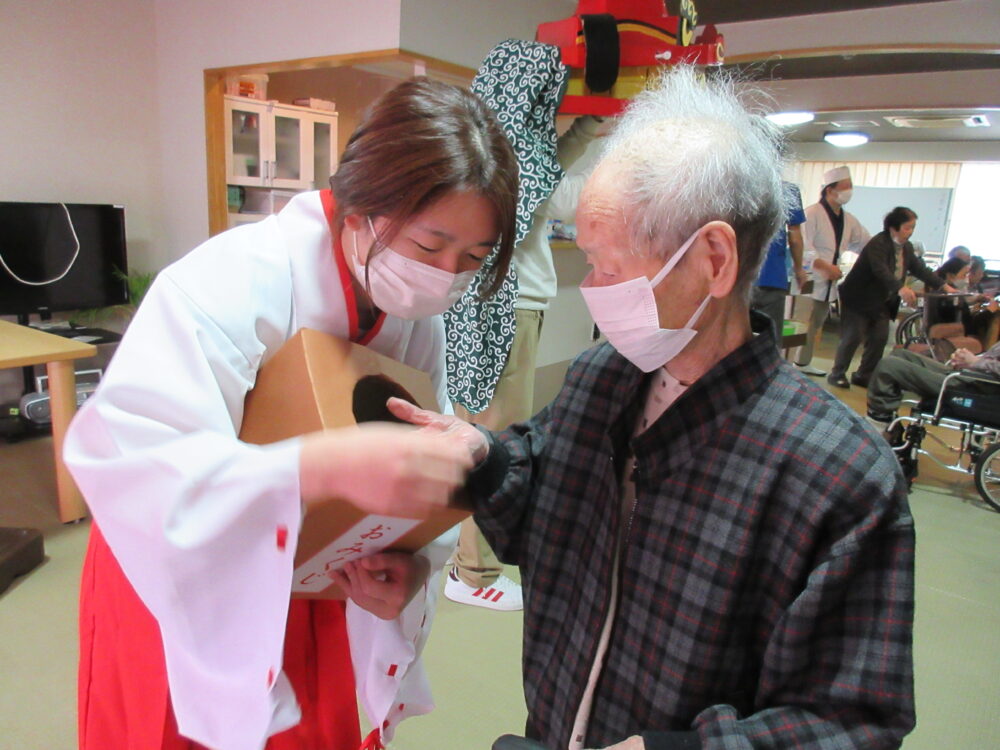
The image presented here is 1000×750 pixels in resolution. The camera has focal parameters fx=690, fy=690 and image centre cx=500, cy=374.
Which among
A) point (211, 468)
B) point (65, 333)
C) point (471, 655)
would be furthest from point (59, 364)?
point (211, 468)

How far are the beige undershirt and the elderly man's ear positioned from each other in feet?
0.50

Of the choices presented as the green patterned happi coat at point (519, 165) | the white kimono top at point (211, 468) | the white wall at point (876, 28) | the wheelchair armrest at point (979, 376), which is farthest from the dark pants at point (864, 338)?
the white kimono top at point (211, 468)

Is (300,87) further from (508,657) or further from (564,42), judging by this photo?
A: (508,657)

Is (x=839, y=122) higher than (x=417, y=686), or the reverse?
(x=839, y=122)

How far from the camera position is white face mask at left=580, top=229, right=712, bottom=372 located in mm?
831

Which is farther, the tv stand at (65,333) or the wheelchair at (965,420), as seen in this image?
the tv stand at (65,333)

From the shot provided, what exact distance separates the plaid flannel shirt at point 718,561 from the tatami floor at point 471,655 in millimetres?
1092

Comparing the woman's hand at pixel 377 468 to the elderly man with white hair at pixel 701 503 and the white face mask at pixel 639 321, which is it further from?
the white face mask at pixel 639 321

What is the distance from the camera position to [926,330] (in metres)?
5.05

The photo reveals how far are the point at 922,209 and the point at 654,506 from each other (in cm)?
1173

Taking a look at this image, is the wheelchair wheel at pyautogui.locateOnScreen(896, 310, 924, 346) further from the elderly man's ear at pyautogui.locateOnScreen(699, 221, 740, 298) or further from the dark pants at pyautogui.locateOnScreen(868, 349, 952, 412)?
the elderly man's ear at pyautogui.locateOnScreen(699, 221, 740, 298)

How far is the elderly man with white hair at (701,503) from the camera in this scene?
0.69m

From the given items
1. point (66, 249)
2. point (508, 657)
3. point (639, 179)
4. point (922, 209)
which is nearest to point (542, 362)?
point (508, 657)

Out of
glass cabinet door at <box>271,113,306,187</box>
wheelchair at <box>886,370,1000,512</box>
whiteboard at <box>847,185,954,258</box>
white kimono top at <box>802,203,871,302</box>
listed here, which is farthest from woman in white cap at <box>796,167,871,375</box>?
whiteboard at <box>847,185,954,258</box>
